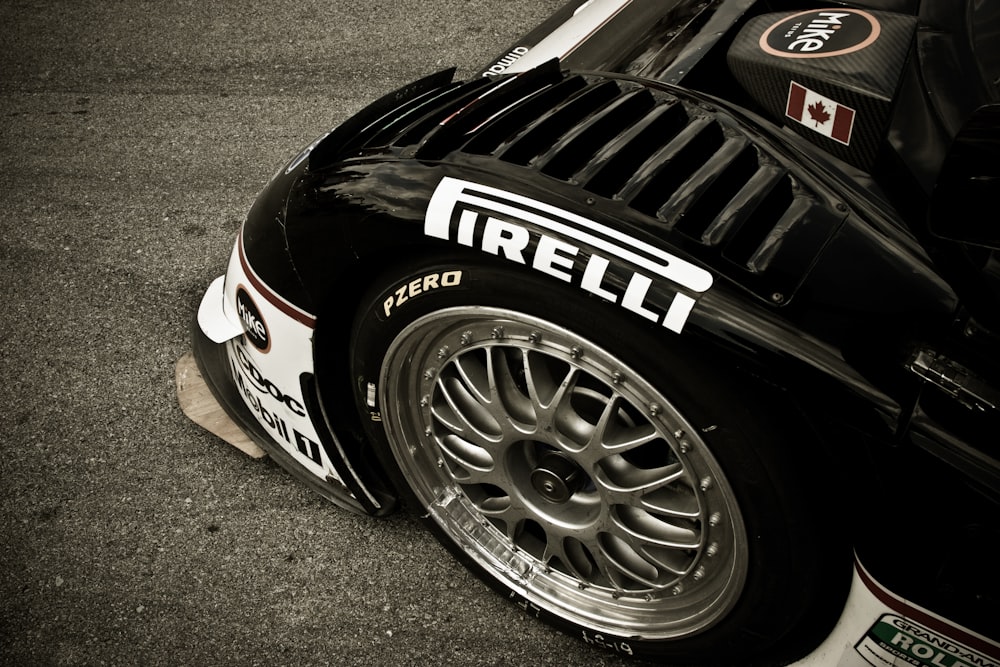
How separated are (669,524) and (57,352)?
220 centimetres

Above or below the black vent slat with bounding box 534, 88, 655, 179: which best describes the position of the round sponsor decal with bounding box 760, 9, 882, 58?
above

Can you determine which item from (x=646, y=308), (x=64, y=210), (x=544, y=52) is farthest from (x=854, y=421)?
(x=64, y=210)

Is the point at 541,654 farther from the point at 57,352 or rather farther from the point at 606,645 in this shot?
the point at 57,352

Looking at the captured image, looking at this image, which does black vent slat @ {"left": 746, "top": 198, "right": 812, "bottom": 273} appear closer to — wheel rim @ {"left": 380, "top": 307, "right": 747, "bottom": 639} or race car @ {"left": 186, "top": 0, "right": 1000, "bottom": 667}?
race car @ {"left": 186, "top": 0, "right": 1000, "bottom": 667}

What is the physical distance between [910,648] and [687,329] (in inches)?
26.8

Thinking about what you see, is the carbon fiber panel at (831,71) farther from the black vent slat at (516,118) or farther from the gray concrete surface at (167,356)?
the gray concrete surface at (167,356)

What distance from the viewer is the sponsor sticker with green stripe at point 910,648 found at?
1.34 meters

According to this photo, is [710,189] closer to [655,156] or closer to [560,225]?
[655,156]

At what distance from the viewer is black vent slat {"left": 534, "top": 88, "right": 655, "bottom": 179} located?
58.6 inches

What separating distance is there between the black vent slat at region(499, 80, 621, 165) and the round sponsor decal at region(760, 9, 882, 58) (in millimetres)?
343

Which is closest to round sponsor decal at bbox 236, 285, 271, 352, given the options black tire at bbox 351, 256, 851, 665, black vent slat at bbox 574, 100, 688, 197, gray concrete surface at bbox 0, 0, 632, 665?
black tire at bbox 351, 256, 851, 665

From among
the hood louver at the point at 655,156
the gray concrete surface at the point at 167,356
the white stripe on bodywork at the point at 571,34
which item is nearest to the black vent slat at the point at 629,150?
the hood louver at the point at 655,156

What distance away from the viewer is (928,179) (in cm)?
146

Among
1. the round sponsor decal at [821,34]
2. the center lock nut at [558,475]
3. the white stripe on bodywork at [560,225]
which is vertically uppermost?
the round sponsor decal at [821,34]
